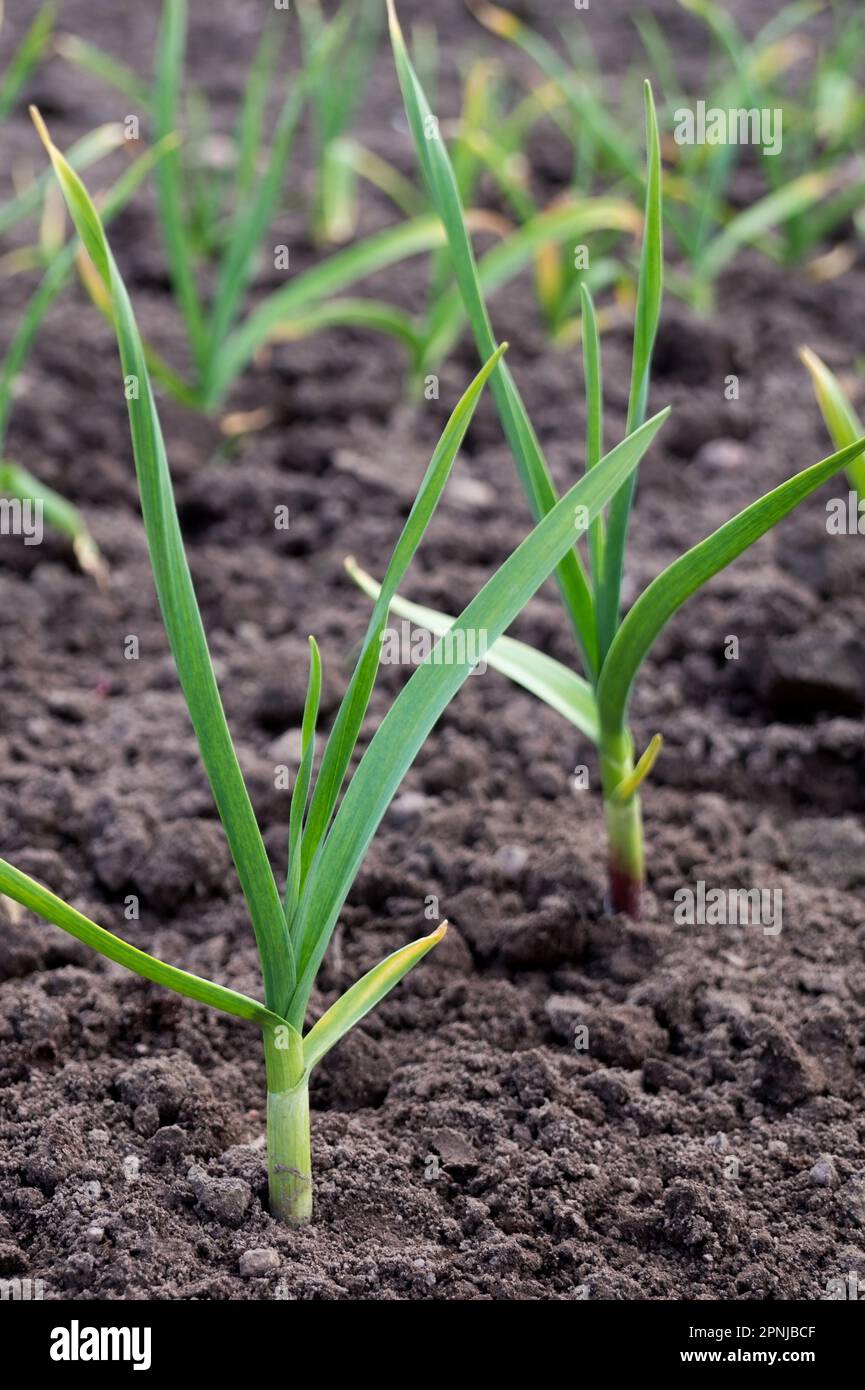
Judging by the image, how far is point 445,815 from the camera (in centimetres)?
194

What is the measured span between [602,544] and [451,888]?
0.52m

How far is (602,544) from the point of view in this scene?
156cm

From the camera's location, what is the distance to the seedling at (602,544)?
4.66 feet

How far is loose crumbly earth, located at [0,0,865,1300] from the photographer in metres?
1.37

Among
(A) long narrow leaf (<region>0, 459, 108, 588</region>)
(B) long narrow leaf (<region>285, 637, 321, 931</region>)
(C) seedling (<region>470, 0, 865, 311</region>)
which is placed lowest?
(B) long narrow leaf (<region>285, 637, 321, 931</region>)

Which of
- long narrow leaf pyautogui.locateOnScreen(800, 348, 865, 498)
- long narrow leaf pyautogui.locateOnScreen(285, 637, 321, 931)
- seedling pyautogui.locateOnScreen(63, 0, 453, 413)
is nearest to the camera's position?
long narrow leaf pyautogui.locateOnScreen(285, 637, 321, 931)

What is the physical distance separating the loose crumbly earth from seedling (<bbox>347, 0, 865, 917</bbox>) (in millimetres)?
267

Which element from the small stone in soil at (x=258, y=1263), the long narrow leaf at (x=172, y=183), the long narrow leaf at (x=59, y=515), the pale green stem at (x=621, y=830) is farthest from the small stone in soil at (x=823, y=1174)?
the long narrow leaf at (x=172, y=183)

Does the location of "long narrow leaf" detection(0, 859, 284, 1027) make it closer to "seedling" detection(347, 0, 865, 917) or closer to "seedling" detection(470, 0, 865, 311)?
"seedling" detection(347, 0, 865, 917)

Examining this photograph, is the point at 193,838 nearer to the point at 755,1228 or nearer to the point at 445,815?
the point at 445,815

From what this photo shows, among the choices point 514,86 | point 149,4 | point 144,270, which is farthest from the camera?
point 149,4

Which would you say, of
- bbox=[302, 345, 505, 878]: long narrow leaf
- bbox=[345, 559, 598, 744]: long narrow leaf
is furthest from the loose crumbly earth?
bbox=[302, 345, 505, 878]: long narrow leaf

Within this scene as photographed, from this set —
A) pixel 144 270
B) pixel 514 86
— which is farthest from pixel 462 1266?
pixel 514 86

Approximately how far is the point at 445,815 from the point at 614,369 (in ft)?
4.87
